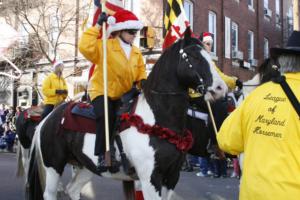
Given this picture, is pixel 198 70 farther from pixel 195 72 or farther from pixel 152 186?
pixel 152 186

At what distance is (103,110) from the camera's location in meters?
5.64

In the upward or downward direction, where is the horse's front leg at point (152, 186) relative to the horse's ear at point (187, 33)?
downward

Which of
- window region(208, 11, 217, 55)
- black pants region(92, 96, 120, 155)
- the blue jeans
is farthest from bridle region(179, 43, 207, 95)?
window region(208, 11, 217, 55)

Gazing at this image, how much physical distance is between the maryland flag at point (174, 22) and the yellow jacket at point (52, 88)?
266cm

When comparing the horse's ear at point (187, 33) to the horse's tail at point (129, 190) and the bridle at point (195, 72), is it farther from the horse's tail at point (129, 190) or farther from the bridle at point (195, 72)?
the horse's tail at point (129, 190)

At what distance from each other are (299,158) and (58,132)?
4.30 metres

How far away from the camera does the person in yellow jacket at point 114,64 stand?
18.2 ft

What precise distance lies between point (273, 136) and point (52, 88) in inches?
316

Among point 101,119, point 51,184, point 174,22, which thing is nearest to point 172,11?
point 174,22

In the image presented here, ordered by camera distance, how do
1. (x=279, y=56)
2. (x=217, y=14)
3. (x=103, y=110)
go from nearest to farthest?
(x=279, y=56) < (x=103, y=110) < (x=217, y=14)

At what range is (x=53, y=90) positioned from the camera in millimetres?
10125

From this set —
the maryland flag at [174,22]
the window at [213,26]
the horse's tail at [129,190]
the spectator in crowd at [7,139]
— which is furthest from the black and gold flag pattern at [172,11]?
the window at [213,26]

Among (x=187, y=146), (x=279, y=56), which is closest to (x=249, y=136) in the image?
(x=279, y=56)

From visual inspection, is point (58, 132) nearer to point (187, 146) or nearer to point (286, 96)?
point (187, 146)
